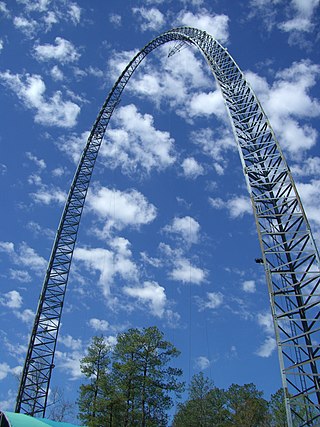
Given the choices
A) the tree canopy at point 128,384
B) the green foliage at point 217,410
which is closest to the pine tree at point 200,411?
the green foliage at point 217,410

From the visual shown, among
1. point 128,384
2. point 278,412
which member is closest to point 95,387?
point 128,384

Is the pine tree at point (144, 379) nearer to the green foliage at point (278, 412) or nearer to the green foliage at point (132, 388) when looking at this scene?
the green foliage at point (132, 388)

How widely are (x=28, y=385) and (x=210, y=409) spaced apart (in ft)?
83.3

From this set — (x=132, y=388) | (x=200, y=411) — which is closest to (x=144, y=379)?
(x=132, y=388)

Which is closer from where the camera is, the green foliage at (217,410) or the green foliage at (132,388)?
the green foliage at (132,388)

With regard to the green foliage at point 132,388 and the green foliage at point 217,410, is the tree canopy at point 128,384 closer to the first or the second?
the green foliage at point 132,388

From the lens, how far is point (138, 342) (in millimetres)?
35812

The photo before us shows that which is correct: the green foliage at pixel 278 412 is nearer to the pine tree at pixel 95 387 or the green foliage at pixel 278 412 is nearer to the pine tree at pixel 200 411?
the pine tree at pixel 200 411

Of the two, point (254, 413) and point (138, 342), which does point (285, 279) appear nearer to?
point (138, 342)

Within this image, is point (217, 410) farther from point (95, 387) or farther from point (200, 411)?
point (95, 387)

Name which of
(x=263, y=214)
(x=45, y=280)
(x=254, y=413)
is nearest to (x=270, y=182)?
(x=263, y=214)

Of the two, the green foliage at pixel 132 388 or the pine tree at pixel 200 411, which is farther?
the pine tree at pixel 200 411

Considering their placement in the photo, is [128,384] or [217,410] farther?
[217,410]

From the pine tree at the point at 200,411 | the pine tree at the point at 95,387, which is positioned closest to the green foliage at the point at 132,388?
the pine tree at the point at 95,387
